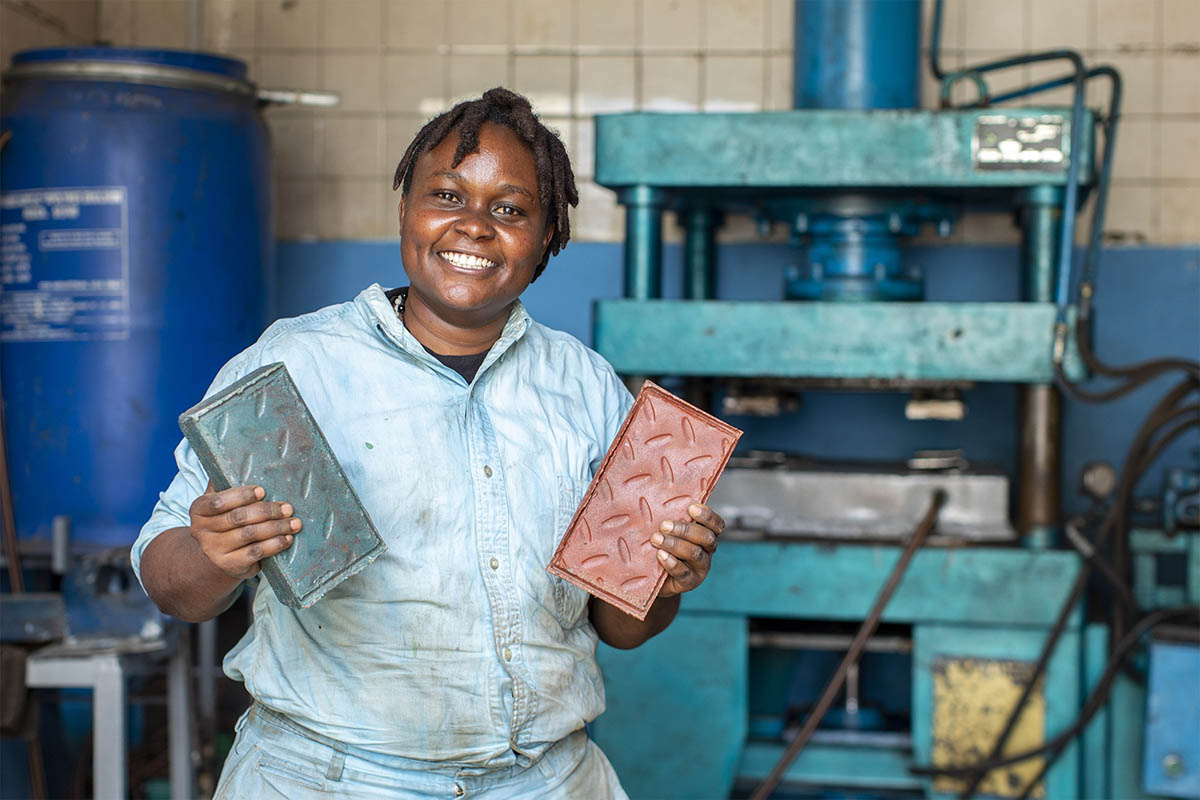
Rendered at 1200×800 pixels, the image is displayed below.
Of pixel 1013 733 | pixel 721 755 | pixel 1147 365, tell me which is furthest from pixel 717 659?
pixel 1147 365

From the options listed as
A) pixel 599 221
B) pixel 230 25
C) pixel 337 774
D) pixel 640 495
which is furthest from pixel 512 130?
pixel 230 25

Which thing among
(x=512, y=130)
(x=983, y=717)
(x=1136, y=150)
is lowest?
(x=983, y=717)

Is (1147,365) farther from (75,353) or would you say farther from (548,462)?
(75,353)

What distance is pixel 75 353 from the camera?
2330mm

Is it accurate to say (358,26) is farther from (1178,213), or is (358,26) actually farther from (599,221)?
(1178,213)

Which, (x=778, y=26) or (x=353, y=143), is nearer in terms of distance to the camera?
(x=778, y=26)

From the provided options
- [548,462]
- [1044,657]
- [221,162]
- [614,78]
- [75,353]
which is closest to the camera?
[548,462]

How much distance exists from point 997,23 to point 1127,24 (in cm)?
31

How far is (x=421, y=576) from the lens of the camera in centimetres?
121

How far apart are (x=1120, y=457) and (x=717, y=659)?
4.16ft

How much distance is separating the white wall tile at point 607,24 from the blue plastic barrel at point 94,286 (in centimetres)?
110

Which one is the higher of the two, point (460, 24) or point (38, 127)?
point (460, 24)

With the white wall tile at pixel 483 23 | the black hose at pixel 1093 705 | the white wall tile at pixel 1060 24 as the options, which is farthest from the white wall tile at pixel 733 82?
the black hose at pixel 1093 705

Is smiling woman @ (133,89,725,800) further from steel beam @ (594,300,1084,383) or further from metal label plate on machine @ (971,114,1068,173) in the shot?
metal label plate on machine @ (971,114,1068,173)
